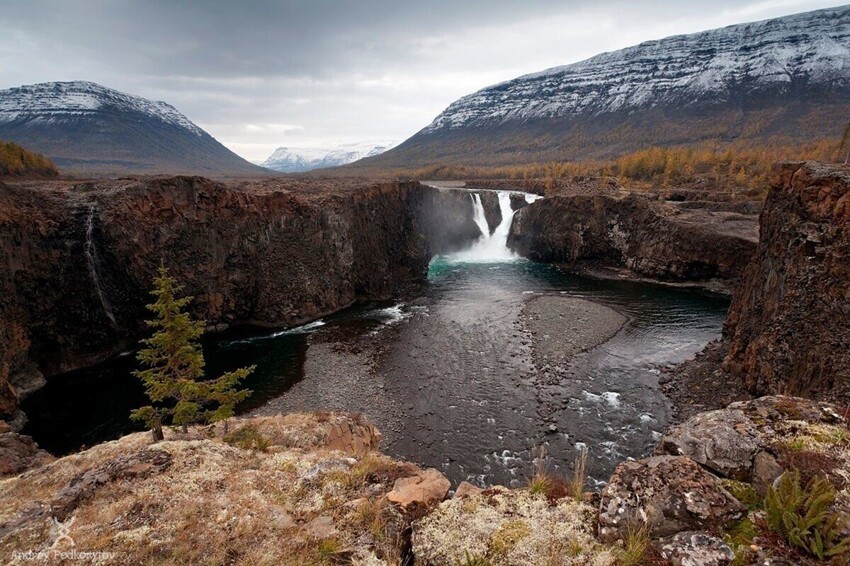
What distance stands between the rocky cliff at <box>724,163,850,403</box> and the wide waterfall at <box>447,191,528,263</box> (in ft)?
133

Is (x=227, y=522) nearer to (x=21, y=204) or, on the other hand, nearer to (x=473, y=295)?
(x=21, y=204)

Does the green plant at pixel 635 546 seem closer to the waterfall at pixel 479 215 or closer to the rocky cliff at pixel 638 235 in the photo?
the rocky cliff at pixel 638 235

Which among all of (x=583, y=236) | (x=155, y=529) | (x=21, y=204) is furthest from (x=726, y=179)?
(x=21, y=204)

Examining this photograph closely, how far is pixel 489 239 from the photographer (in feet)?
218

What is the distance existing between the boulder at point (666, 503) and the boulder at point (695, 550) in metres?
0.30

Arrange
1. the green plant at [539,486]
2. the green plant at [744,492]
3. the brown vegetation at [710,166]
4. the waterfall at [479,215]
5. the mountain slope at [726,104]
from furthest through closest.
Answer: the mountain slope at [726,104]
the waterfall at [479,215]
the brown vegetation at [710,166]
the green plant at [539,486]
the green plant at [744,492]

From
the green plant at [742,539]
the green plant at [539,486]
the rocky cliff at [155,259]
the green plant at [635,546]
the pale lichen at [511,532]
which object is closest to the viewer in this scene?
the green plant at [742,539]

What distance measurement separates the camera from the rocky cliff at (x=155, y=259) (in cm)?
2744

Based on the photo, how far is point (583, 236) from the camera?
56.8 meters

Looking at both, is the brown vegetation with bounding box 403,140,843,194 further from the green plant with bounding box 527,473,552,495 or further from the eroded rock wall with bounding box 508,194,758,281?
the green plant with bounding box 527,473,552,495

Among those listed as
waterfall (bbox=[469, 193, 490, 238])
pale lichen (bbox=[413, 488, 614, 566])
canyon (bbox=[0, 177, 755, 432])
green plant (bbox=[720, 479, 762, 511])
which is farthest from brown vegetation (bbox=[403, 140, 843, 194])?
pale lichen (bbox=[413, 488, 614, 566])

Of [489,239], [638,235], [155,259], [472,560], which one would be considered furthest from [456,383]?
[489,239]

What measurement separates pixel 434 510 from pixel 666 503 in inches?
147

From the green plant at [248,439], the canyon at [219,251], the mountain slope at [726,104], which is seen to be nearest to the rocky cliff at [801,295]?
the green plant at [248,439]
